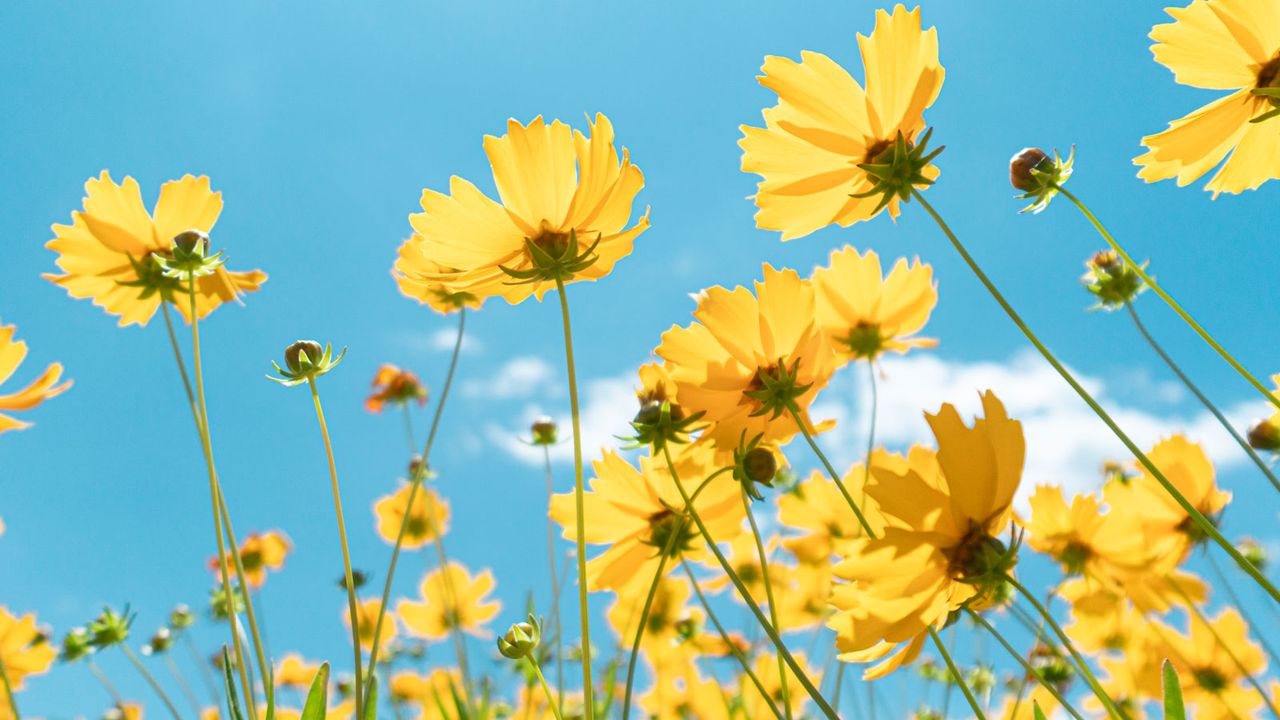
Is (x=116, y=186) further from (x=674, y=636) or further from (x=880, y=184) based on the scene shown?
(x=674, y=636)

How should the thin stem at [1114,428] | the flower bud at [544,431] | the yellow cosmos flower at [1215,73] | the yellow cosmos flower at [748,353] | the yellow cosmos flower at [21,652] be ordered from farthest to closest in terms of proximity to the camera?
the yellow cosmos flower at [21,652], the flower bud at [544,431], the yellow cosmos flower at [748,353], the yellow cosmos flower at [1215,73], the thin stem at [1114,428]

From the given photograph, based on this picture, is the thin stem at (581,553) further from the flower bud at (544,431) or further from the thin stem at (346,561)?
the flower bud at (544,431)

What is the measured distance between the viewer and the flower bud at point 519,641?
2.58ft

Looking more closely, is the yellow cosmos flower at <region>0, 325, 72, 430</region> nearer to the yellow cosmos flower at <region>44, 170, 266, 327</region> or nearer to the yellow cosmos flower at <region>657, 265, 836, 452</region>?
the yellow cosmos flower at <region>44, 170, 266, 327</region>

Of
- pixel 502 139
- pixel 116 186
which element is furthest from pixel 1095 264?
pixel 116 186

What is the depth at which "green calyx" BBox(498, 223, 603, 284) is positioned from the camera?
84 cm

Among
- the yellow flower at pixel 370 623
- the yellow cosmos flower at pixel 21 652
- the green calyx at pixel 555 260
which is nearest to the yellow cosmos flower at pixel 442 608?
the yellow flower at pixel 370 623

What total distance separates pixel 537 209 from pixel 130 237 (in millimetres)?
685

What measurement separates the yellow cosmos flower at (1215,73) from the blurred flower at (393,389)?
85.7 inches

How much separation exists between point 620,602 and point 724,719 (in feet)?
1.53

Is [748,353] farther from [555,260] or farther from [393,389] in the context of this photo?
[393,389]

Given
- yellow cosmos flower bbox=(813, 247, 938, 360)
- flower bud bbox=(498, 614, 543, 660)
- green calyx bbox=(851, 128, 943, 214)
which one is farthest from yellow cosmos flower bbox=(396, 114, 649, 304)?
yellow cosmos flower bbox=(813, 247, 938, 360)

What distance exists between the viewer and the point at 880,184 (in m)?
0.82

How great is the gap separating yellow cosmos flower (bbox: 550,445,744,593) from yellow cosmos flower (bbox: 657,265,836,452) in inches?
5.6
